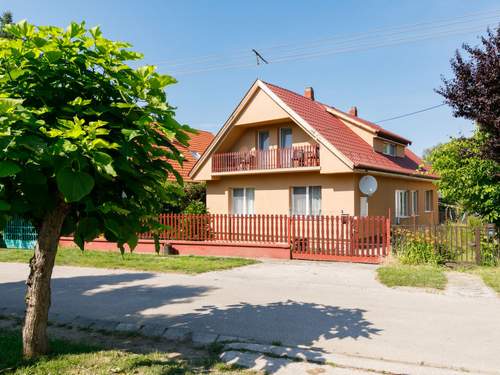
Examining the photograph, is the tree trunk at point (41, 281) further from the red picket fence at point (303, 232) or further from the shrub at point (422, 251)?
the shrub at point (422, 251)

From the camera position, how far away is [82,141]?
10.8 feet

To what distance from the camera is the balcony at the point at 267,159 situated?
18.2m

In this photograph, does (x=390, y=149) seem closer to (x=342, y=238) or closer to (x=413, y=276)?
(x=342, y=238)

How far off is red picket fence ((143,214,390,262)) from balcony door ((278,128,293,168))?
4.43m

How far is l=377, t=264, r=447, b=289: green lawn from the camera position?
28.7 ft

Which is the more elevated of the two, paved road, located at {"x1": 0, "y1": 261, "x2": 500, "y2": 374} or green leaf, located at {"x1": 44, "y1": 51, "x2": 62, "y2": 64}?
green leaf, located at {"x1": 44, "y1": 51, "x2": 62, "y2": 64}

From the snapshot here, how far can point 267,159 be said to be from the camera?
64.1 ft

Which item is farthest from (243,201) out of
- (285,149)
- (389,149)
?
(389,149)

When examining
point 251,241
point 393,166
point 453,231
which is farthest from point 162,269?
point 393,166

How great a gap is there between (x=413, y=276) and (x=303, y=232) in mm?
4920

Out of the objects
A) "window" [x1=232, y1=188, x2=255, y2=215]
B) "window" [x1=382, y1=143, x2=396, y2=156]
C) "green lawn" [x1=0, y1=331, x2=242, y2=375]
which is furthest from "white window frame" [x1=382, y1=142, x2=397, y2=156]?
"green lawn" [x1=0, y1=331, x2=242, y2=375]

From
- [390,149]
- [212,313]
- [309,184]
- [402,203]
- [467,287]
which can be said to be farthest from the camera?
[390,149]

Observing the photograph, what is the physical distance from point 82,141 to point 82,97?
2.99ft

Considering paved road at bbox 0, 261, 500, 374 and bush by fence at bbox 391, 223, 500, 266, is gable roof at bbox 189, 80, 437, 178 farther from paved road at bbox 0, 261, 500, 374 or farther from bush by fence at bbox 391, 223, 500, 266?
paved road at bbox 0, 261, 500, 374
